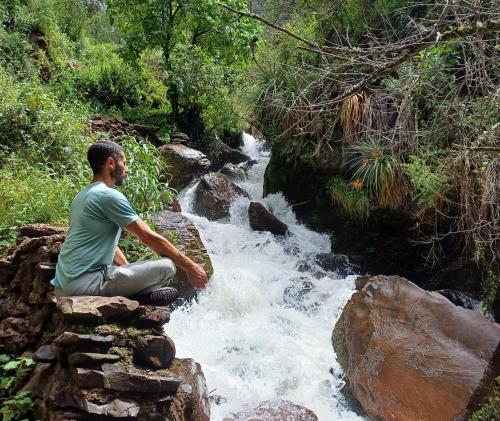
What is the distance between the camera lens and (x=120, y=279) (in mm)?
3299

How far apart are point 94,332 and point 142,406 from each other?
56 cm

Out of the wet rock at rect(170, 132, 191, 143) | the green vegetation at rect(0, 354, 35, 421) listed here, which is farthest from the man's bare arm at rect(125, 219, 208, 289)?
the wet rock at rect(170, 132, 191, 143)

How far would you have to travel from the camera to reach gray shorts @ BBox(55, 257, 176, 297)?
327cm

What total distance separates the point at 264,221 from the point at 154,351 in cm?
582

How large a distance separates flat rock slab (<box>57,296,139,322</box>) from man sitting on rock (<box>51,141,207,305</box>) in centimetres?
12

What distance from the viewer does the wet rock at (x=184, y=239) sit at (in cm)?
635

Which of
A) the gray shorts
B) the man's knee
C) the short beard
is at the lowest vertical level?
the gray shorts

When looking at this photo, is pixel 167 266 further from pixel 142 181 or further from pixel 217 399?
pixel 142 181

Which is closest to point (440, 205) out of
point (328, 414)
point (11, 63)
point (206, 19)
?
point (328, 414)

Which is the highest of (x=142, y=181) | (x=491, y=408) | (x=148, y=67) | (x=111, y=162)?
(x=111, y=162)

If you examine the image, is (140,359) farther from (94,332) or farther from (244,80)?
(244,80)

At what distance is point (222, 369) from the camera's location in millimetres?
5375

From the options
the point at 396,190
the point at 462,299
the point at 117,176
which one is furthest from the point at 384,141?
the point at 117,176

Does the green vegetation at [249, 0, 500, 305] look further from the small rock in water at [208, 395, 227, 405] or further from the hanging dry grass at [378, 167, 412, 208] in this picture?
the small rock in water at [208, 395, 227, 405]
